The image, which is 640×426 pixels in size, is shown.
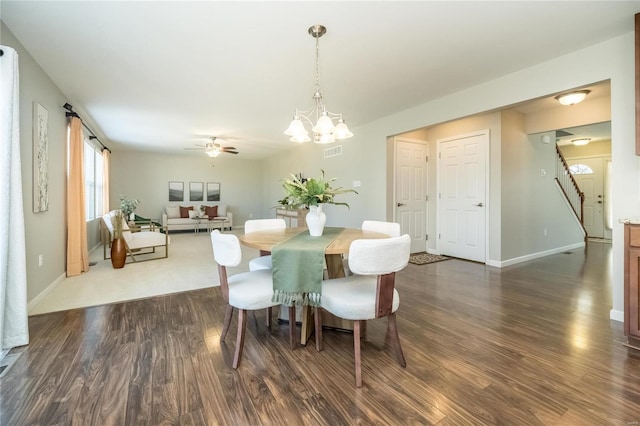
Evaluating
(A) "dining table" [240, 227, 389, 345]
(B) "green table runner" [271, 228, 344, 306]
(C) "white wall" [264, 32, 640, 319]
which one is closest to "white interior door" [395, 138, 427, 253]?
(C) "white wall" [264, 32, 640, 319]

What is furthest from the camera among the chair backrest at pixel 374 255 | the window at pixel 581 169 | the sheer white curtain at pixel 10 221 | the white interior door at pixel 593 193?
the window at pixel 581 169

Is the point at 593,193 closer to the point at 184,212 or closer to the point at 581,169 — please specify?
the point at 581,169

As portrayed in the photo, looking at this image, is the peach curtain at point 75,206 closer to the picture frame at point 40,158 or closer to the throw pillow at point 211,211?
the picture frame at point 40,158

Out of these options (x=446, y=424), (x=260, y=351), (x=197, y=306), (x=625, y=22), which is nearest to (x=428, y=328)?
(x=446, y=424)

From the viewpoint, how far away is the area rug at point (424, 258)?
4.48 m

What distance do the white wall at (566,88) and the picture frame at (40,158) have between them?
414 cm

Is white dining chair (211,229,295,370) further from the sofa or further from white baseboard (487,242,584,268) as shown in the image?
the sofa

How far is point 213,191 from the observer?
31.0 ft

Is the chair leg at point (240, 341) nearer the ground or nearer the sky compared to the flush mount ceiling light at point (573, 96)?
nearer the ground

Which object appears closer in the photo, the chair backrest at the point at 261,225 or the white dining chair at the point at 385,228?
the white dining chair at the point at 385,228

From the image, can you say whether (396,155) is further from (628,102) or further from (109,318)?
(109,318)

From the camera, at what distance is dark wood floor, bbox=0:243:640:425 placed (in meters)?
1.35

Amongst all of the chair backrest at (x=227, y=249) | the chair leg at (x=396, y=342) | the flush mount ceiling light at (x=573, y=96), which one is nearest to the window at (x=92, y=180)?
the chair backrest at (x=227, y=249)

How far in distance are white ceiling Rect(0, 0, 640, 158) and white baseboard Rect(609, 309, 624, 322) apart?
235 centimetres
